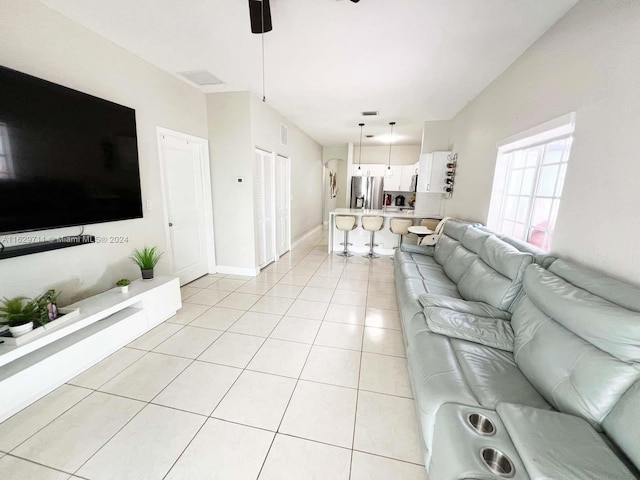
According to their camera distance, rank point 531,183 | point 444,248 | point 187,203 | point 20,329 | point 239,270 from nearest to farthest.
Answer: point 20,329 → point 531,183 → point 444,248 → point 187,203 → point 239,270

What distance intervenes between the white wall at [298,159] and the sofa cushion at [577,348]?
3.82m

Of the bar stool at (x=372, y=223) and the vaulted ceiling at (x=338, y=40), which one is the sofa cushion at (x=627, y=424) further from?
the bar stool at (x=372, y=223)

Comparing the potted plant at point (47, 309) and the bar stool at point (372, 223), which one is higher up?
the bar stool at point (372, 223)

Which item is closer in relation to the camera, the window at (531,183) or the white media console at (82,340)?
the white media console at (82,340)

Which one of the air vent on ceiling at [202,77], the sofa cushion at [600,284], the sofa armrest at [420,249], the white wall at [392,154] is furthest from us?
the white wall at [392,154]

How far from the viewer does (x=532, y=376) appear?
4.53ft

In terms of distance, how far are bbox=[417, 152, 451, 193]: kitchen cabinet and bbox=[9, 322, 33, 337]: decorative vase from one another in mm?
5591

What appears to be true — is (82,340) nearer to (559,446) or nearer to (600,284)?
(559,446)

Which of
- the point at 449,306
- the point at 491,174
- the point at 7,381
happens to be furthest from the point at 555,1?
the point at 7,381

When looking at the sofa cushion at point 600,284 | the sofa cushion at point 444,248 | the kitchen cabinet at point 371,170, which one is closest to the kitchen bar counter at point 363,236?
the sofa cushion at point 444,248

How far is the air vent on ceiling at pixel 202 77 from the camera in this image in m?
3.15

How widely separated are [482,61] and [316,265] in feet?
11.9

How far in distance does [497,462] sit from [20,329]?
8.73ft

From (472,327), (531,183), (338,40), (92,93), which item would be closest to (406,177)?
(531,183)
